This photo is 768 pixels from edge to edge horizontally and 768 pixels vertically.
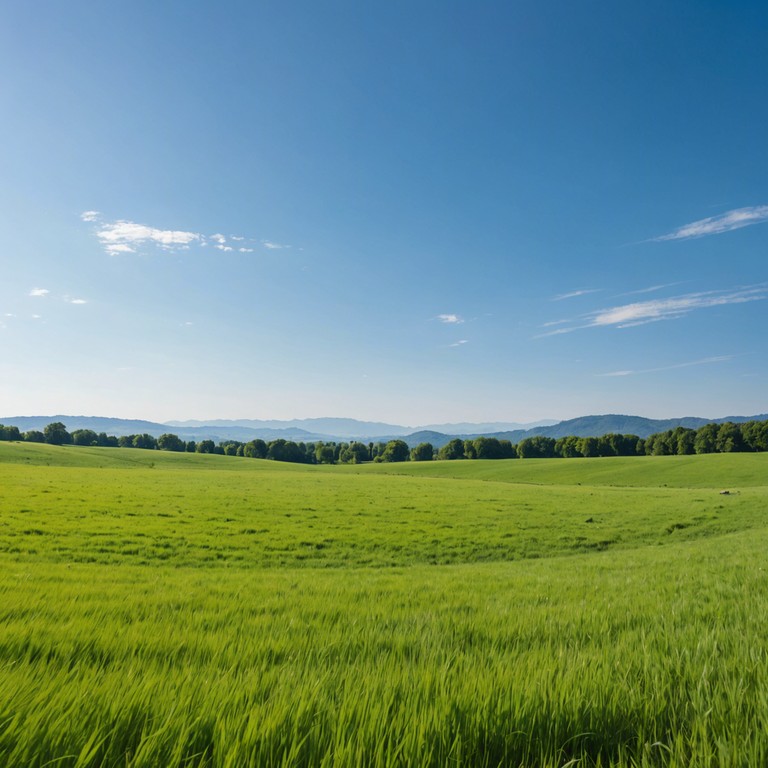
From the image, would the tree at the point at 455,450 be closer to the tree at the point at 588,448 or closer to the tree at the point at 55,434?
the tree at the point at 588,448

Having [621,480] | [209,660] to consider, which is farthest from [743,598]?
[621,480]

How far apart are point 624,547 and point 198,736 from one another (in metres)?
21.9

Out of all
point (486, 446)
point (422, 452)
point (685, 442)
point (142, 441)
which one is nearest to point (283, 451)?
point (422, 452)

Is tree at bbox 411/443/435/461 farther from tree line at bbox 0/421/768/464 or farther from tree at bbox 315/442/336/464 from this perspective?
tree at bbox 315/442/336/464

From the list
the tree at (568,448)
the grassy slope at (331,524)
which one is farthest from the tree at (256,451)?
the grassy slope at (331,524)

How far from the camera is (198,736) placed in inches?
75.7

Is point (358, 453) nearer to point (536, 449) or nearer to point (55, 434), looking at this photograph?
point (536, 449)

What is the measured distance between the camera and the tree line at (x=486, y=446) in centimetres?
11188

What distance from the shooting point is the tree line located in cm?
11188

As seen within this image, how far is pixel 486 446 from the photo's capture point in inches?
5418

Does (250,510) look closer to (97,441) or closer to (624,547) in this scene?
(624,547)

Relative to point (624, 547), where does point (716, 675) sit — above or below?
above

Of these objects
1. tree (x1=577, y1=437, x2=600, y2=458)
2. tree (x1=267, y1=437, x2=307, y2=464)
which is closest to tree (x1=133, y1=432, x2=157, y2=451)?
tree (x1=267, y1=437, x2=307, y2=464)

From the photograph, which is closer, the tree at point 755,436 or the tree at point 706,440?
the tree at point 755,436
